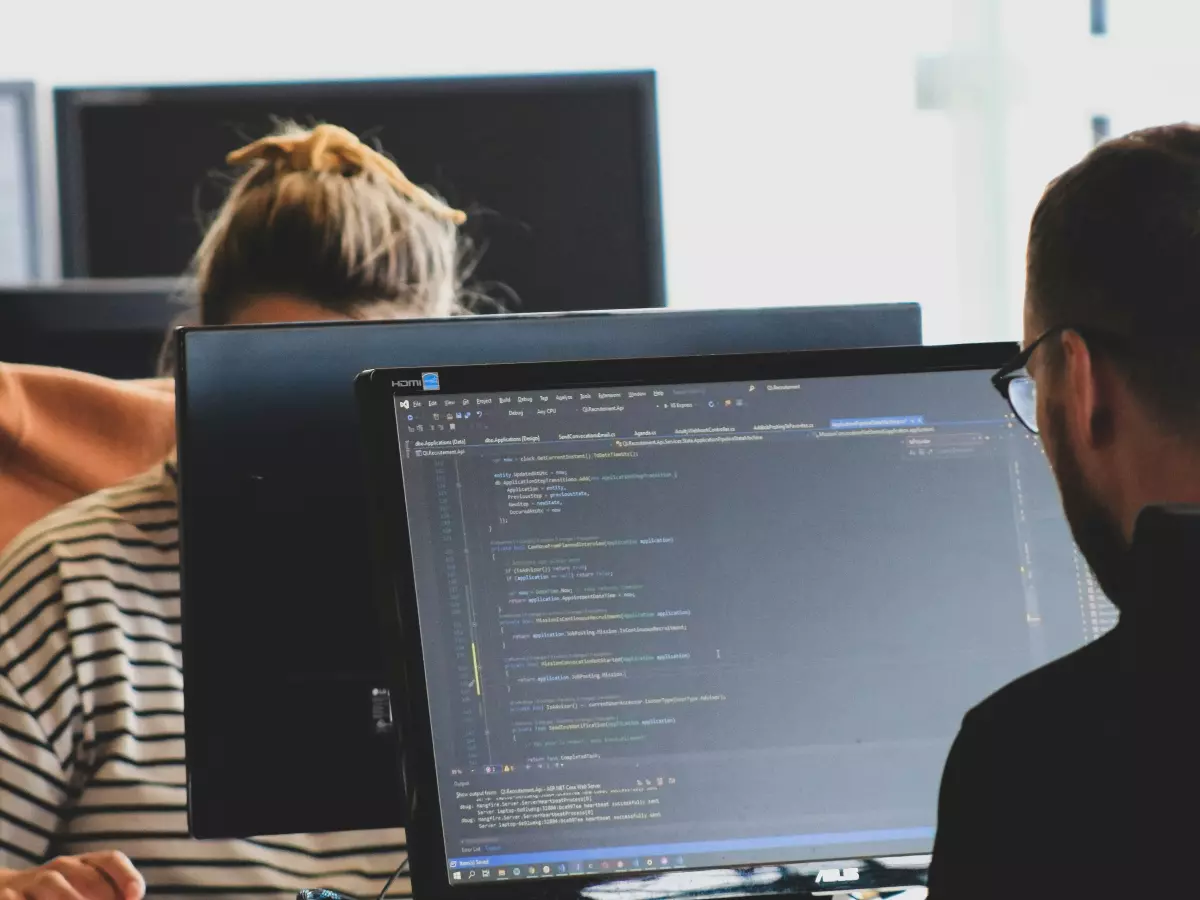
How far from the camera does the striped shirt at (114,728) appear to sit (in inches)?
44.8

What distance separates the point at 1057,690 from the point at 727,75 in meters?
2.52

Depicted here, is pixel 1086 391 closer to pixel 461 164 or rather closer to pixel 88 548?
pixel 88 548

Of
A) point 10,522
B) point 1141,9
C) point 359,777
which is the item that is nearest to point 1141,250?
point 359,777

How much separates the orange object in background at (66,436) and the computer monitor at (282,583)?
68 cm

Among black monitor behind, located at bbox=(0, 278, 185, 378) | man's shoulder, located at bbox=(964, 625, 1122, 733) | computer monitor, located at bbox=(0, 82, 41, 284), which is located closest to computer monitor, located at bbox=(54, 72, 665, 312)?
computer monitor, located at bbox=(0, 82, 41, 284)

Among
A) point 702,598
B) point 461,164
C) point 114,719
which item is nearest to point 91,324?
point 461,164

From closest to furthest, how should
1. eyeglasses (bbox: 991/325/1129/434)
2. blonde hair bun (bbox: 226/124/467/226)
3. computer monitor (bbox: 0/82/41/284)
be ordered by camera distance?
eyeglasses (bbox: 991/325/1129/434) → blonde hair bun (bbox: 226/124/467/226) → computer monitor (bbox: 0/82/41/284)

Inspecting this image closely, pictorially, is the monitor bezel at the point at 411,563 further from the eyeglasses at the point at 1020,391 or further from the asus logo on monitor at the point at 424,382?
the eyeglasses at the point at 1020,391

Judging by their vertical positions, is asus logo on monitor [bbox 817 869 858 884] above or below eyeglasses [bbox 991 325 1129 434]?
below

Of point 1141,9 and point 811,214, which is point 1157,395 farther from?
point 811,214

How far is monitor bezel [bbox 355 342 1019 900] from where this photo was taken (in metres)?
0.86

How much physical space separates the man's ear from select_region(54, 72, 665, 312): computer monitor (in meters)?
1.94

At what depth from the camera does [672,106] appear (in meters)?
3.01

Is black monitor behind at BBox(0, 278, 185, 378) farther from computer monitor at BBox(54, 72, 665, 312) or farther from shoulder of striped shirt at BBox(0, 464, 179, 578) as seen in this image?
shoulder of striped shirt at BBox(0, 464, 179, 578)
